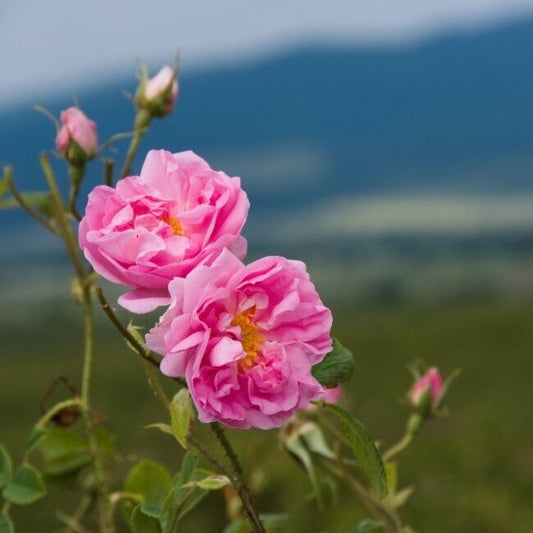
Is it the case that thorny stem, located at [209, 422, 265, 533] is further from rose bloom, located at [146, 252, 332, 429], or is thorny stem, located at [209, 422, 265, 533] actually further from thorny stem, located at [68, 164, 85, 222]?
thorny stem, located at [68, 164, 85, 222]

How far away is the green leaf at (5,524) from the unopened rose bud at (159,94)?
0.31 m

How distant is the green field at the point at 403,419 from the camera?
216cm

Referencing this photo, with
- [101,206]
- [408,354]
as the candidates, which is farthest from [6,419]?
[101,206]

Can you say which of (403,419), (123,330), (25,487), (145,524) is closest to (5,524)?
(25,487)

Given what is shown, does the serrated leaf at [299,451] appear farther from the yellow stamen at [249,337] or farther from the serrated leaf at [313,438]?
the yellow stamen at [249,337]

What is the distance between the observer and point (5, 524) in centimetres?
65

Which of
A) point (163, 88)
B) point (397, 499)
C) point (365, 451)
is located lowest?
point (397, 499)

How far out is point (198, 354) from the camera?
441 mm

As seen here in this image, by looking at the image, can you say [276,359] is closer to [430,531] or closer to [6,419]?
[430,531]

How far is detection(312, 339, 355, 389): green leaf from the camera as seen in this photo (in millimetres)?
518

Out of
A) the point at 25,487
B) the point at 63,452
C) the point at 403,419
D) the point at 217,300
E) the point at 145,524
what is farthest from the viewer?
the point at 403,419

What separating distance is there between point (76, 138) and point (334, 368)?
10.6 inches

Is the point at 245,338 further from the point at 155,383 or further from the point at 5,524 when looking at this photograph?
the point at 5,524

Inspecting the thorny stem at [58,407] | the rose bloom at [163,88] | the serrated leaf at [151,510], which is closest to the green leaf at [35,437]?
the thorny stem at [58,407]
